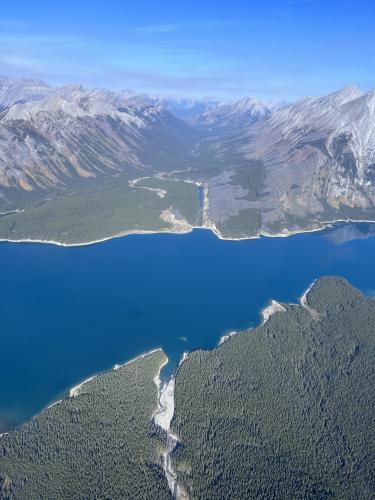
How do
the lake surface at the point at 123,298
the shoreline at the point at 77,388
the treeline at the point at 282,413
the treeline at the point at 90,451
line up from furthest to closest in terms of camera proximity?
the lake surface at the point at 123,298
the shoreline at the point at 77,388
the treeline at the point at 282,413
the treeline at the point at 90,451

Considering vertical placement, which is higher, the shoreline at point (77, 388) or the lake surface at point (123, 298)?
the lake surface at point (123, 298)

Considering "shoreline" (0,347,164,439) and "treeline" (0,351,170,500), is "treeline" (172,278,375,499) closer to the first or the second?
"treeline" (0,351,170,500)

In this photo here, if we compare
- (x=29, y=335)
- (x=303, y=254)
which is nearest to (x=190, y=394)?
(x=29, y=335)

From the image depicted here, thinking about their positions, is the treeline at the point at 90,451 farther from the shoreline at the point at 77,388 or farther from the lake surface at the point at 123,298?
the lake surface at the point at 123,298

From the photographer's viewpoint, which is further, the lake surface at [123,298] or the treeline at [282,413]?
the lake surface at [123,298]

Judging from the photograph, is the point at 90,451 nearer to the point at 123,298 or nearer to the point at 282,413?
the point at 282,413

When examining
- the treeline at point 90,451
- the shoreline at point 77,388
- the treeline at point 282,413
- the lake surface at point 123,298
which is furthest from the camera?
the lake surface at point 123,298

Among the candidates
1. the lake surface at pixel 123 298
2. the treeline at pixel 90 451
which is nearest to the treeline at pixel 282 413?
the treeline at pixel 90 451

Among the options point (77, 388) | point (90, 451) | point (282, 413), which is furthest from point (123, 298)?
point (282, 413)

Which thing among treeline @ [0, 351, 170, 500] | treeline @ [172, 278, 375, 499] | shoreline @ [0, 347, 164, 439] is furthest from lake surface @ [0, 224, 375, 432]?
treeline @ [172, 278, 375, 499]
